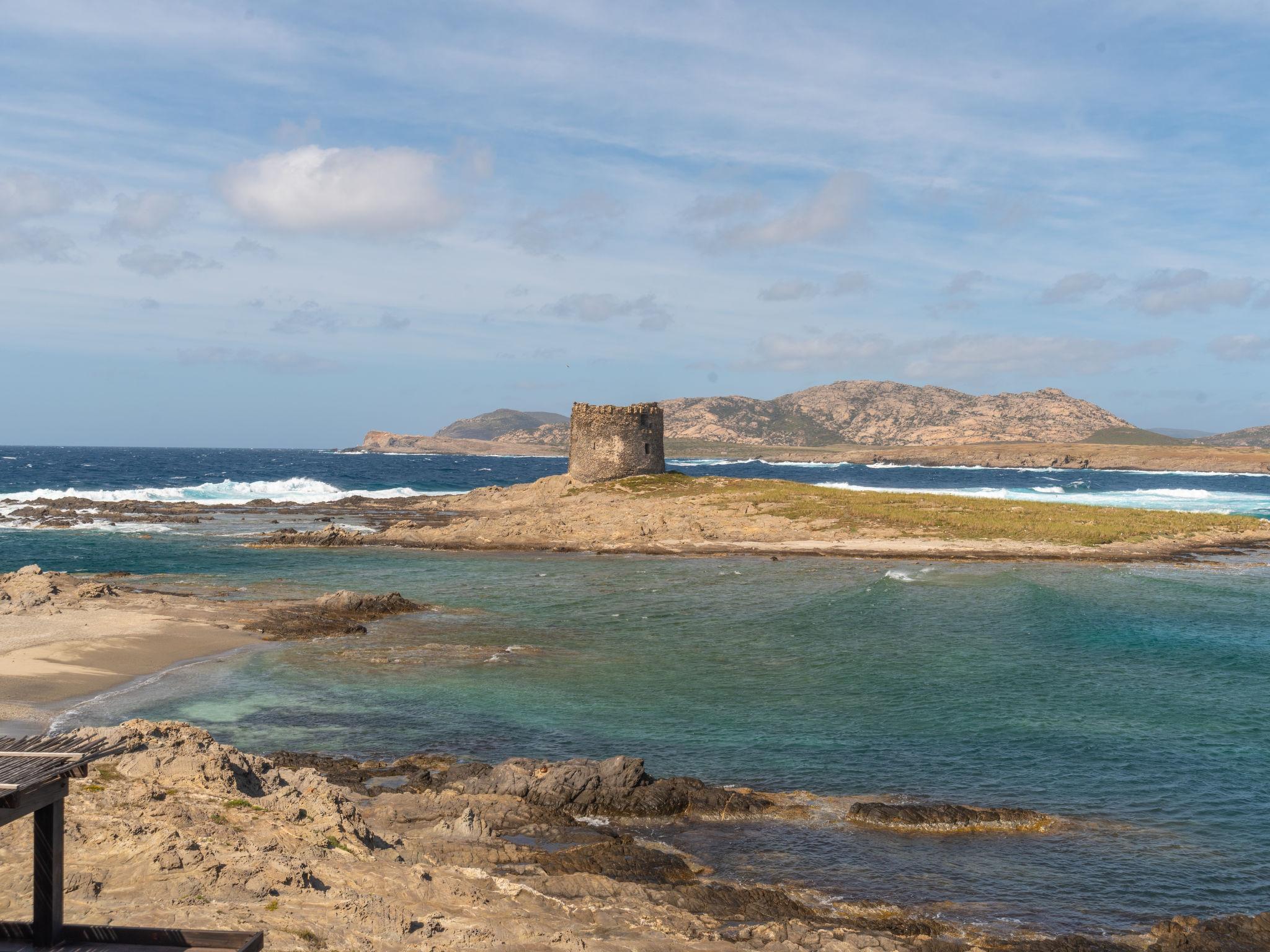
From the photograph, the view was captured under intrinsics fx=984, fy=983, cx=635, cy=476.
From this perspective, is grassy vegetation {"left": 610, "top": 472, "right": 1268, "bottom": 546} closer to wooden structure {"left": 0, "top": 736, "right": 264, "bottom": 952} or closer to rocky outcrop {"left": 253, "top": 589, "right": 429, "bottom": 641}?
rocky outcrop {"left": 253, "top": 589, "right": 429, "bottom": 641}

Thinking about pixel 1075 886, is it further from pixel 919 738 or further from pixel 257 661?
pixel 257 661

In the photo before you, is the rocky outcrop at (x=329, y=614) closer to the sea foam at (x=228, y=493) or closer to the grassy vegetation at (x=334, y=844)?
the grassy vegetation at (x=334, y=844)

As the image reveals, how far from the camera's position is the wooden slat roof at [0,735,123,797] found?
5916 mm

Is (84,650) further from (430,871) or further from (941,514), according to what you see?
(941,514)

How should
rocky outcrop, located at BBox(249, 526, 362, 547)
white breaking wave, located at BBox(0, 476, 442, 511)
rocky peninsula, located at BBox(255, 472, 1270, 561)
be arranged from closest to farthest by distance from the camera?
rocky peninsula, located at BBox(255, 472, 1270, 561) < rocky outcrop, located at BBox(249, 526, 362, 547) < white breaking wave, located at BBox(0, 476, 442, 511)

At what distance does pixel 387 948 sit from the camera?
346 inches

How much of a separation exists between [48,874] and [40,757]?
29.8 inches

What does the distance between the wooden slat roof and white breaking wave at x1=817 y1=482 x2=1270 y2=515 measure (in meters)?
67.4

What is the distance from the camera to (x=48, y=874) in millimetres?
6305

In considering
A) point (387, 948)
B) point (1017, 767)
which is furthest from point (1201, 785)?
point (387, 948)

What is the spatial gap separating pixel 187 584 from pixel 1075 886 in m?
32.5

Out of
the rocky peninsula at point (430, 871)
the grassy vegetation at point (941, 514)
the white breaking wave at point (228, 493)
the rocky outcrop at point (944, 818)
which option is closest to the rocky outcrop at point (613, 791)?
the rocky peninsula at point (430, 871)

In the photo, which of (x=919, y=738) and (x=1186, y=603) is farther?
(x=1186, y=603)

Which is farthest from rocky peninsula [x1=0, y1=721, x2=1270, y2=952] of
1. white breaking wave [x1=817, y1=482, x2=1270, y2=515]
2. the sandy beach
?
white breaking wave [x1=817, y1=482, x2=1270, y2=515]
